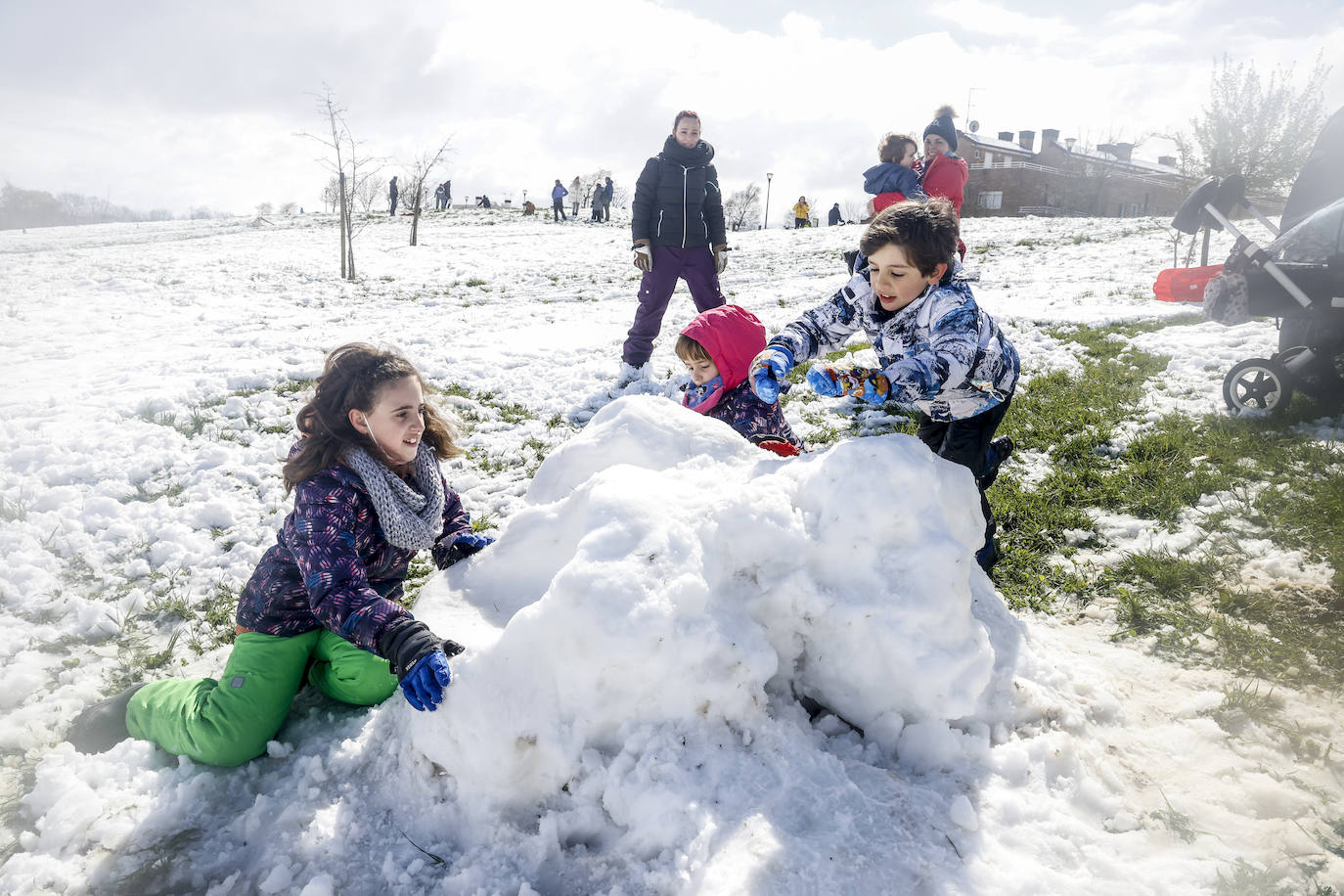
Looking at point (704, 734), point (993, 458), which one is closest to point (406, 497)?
point (704, 734)

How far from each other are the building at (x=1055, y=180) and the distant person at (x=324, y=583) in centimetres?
4800

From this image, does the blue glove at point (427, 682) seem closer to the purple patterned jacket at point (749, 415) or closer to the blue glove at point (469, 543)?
the blue glove at point (469, 543)

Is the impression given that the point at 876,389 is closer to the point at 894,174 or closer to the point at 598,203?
the point at 894,174

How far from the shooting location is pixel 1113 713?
7.27 feet

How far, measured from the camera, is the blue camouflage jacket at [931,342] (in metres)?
2.61

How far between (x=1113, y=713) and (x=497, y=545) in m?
2.08

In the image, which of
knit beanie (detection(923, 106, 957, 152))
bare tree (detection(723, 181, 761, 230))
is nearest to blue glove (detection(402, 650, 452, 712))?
knit beanie (detection(923, 106, 957, 152))

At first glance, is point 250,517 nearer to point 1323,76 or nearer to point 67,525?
point 67,525

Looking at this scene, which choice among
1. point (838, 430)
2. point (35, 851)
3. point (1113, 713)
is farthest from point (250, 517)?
point (1113, 713)

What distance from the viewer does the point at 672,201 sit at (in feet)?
21.2

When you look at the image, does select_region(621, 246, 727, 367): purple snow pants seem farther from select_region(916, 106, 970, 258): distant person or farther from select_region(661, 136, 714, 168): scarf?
select_region(916, 106, 970, 258): distant person

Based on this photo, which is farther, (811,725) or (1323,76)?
(1323,76)

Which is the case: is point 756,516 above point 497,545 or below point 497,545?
above

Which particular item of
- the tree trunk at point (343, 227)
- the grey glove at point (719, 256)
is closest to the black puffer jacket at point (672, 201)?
the grey glove at point (719, 256)
